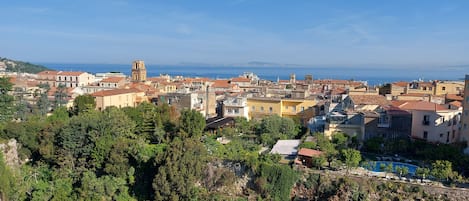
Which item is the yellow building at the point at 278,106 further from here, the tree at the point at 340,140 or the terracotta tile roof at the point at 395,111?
the tree at the point at 340,140

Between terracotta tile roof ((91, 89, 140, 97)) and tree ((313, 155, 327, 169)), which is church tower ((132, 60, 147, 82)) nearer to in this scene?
terracotta tile roof ((91, 89, 140, 97))

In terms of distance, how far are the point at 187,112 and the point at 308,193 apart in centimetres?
881

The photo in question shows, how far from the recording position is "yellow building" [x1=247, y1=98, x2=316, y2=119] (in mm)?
31328

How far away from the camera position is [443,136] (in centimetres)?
2238

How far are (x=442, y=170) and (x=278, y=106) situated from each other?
53.3 feet

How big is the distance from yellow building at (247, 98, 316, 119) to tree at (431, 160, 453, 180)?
14.8m

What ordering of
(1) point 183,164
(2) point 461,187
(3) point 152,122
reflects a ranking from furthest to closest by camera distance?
(3) point 152,122
(1) point 183,164
(2) point 461,187

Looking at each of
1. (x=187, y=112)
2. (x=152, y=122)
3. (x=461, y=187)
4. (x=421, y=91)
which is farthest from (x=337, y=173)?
(x=421, y=91)

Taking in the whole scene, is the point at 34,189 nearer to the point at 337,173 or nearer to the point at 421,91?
the point at 337,173

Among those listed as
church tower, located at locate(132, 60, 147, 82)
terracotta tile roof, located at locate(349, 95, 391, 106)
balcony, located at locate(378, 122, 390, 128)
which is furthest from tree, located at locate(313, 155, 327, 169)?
church tower, located at locate(132, 60, 147, 82)

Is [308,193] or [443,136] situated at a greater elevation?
[443,136]

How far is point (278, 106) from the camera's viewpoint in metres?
31.6

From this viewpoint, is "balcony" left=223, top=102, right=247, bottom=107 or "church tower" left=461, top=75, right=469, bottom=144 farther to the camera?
"balcony" left=223, top=102, right=247, bottom=107

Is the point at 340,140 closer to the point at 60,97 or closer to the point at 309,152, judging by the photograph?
the point at 309,152
